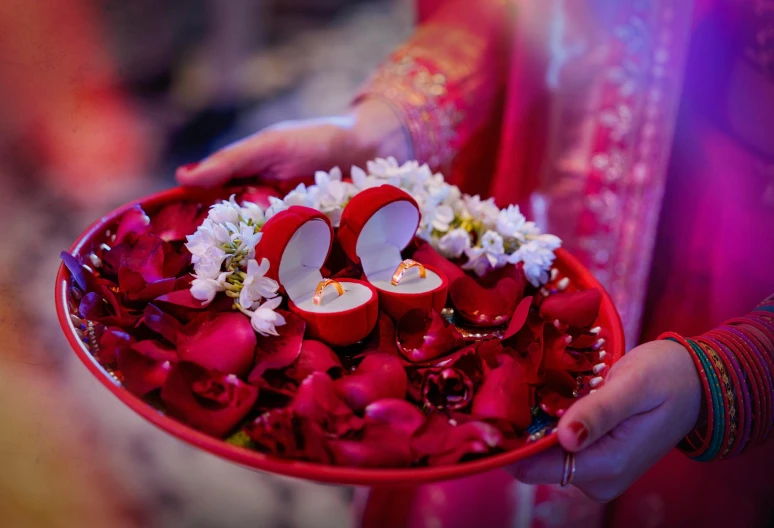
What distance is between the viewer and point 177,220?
52cm

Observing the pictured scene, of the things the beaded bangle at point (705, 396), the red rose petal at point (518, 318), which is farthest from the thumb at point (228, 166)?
the beaded bangle at point (705, 396)

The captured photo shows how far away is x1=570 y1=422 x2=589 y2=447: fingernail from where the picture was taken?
1.13 ft

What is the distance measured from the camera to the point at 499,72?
798mm

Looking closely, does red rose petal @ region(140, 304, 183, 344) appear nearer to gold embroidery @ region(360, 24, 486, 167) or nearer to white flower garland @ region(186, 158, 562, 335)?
white flower garland @ region(186, 158, 562, 335)

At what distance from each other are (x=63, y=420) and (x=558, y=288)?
0.48m

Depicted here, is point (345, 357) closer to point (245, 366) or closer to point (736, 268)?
point (245, 366)

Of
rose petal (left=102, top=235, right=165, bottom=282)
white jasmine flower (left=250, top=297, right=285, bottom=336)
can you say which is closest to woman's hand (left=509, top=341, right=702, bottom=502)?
Answer: white jasmine flower (left=250, top=297, right=285, bottom=336)

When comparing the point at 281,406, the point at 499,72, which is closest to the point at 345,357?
the point at 281,406

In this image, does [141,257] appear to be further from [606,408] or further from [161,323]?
[606,408]

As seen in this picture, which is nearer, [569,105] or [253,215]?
[253,215]

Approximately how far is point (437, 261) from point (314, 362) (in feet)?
0.58

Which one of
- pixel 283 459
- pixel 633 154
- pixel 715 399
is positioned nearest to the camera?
pixel 283 459

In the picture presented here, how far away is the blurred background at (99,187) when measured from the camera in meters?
0.48

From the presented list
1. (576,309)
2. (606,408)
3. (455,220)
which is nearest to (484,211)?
(455,220)
